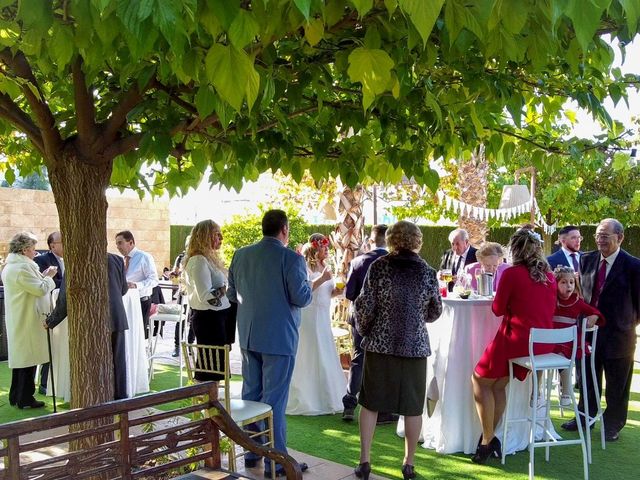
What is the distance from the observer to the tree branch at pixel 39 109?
305 cm

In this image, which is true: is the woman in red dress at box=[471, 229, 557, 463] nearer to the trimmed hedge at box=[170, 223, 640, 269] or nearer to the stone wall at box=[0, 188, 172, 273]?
the trimmed hedge at box=[170, 223, 640, 269]

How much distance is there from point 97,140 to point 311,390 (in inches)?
154

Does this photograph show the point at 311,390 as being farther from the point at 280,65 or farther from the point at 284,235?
the point at 280,65

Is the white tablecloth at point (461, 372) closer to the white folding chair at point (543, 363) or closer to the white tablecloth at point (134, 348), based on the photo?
the white folding chair at point (543, 363)

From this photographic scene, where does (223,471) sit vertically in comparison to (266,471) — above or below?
above

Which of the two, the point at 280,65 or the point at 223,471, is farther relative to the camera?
the point at 223,471

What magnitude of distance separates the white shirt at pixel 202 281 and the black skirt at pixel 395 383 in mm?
1814

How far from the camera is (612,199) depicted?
2542cm

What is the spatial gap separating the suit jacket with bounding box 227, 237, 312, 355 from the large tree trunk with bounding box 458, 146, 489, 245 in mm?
11441

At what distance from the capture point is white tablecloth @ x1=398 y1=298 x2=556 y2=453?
514 centimetres

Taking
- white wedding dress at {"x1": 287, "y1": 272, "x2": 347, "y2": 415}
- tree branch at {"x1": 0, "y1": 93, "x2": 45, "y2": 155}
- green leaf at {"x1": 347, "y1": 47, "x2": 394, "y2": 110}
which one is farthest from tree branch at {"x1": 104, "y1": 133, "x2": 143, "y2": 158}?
white wedding dress at {"x1": 287, "y1": 272, "x2": 347, "y2": 415}

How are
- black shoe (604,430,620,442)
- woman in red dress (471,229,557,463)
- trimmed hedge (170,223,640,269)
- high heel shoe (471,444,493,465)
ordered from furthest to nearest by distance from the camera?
1. trimmed hedge (170,223,640,269)
2. black shoe (604,430,620,442)
3. high heel shoe (471,444,493,465)
4. woman in red dress (471,229,557,463)

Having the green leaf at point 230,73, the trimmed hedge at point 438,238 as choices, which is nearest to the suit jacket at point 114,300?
the green leaf at point 230,73

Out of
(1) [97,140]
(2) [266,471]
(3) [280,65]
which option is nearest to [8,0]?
(3) [280,65]
